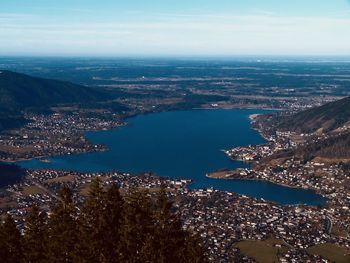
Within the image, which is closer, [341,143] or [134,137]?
[341,143]

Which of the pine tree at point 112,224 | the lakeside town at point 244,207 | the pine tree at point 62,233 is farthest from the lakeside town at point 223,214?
the pine tree at point 112,224

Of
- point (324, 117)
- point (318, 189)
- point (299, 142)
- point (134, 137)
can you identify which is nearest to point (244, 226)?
point (318, 189)

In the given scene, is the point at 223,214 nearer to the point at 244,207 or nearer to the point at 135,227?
the point at 244,207

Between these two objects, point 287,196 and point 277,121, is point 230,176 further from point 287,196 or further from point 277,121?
point 277,121

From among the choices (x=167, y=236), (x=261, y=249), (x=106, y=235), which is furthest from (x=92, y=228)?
(x=261, y=249)

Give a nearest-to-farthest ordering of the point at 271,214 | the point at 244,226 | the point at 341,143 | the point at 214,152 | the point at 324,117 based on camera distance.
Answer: the point at 244,226
the point at 271,214
the point at 341,143
the point at 214,152
the point at 324,117

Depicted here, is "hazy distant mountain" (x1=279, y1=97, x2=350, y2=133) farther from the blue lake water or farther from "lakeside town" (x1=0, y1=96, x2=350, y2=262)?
"lakeside town" (x1=0, y1=96, x2=350, y2=262)
